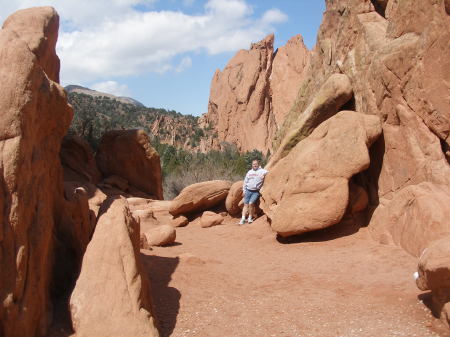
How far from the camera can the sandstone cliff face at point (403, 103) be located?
24.0 feet

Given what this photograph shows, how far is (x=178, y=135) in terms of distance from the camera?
60.8 meters

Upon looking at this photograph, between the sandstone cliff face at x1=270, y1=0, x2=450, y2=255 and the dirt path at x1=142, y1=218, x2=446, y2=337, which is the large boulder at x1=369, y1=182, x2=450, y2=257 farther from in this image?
the dirt path at x1=142, y1=218, x2=446, y2=337

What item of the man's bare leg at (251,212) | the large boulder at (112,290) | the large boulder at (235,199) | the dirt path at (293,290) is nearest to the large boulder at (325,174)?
the dirt path at (293,290)

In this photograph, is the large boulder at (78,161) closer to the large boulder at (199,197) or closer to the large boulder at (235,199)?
the large boulder at (199,197)

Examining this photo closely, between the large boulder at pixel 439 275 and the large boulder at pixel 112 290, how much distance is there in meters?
2.73

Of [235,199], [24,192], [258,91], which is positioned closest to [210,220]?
[235,199]

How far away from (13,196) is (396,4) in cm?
861

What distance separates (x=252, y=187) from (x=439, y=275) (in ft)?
22.7

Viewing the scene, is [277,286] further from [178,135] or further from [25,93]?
[178,135]

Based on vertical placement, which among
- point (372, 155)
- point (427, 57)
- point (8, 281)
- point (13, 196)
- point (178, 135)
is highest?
point (178, 135)

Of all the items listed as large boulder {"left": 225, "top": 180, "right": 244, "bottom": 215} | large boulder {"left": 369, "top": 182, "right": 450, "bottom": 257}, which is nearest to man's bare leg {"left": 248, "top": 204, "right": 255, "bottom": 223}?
large boulder {"left": 225, "top": 180, "right": 244, "bottom": 215}

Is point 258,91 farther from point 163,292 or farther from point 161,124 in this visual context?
point 163,292

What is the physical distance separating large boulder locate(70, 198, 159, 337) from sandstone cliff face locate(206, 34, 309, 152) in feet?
124

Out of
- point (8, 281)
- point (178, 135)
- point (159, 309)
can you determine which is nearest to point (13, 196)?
point (8, 281)
